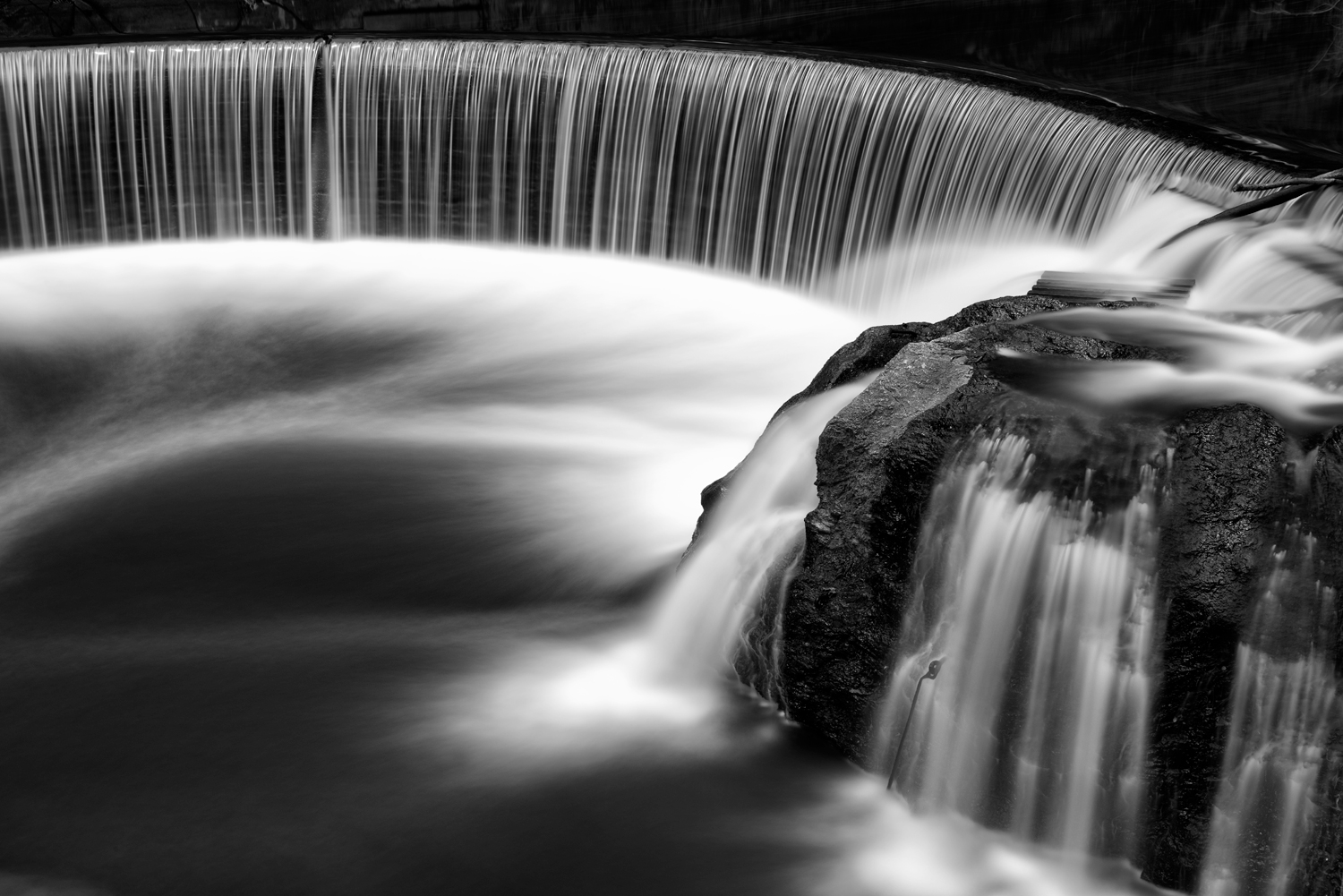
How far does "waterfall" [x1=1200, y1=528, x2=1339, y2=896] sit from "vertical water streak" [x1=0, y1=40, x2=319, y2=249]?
896 centimetres

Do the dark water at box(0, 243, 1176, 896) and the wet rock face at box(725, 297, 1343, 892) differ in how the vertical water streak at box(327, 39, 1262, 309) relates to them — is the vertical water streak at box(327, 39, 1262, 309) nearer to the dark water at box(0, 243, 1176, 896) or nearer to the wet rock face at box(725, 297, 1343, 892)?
the dark water at box(0, 243, 1176, 896)

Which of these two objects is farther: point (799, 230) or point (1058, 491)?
point (799, 230)

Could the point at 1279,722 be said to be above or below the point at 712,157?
below

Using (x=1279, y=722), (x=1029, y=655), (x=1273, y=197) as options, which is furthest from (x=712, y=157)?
(x=1279, y=722)

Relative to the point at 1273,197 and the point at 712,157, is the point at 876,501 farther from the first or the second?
the point at 712,157

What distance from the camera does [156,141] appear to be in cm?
1131

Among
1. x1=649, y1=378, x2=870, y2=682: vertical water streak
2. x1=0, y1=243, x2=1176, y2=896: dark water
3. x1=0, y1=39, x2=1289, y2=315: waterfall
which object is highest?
x1=0, y1=39, x2=1289, y2=315: waterfall

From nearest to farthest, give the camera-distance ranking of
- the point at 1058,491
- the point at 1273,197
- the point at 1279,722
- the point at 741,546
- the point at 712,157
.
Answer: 1. the point at 1279,722
2. the point at 1058,491
3. the point at 741,546
4. the point at 1273,197
5. the point at 712,157

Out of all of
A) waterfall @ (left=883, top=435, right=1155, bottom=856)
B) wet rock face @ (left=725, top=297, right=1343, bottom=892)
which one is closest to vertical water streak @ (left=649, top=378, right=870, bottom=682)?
wet rock face @ (left=725, top=297, right=1343, bottom=892)

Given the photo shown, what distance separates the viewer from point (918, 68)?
10.0 metres

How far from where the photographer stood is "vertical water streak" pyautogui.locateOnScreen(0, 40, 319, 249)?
36.5 feet

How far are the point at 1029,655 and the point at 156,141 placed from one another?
8902mm

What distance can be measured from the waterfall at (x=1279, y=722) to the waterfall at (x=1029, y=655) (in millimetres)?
272

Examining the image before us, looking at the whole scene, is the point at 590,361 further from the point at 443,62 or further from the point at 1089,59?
the point at 1089,59
